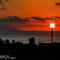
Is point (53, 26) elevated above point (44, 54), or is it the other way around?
point (53, 26)

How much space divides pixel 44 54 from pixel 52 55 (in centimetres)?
80

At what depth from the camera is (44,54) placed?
3569 centimetres

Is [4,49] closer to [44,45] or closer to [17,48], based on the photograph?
[17,48]

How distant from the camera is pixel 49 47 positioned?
35.6 meters

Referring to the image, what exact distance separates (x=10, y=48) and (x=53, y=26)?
5.75m

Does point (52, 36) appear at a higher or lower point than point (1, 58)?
higher

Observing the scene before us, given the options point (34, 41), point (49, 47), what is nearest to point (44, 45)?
point (49, 47)

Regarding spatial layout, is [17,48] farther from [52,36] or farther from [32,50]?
[52,36]

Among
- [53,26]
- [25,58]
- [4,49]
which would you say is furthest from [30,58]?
[53,26]

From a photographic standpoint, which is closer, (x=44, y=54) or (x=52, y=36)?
(x=52, y=36)

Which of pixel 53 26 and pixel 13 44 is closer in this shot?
pixel 53 26

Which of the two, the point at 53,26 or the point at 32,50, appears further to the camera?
the point at 32,50

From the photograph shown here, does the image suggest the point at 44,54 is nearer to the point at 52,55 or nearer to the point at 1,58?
the point at 52,55

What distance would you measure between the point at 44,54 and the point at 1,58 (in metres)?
5.62
